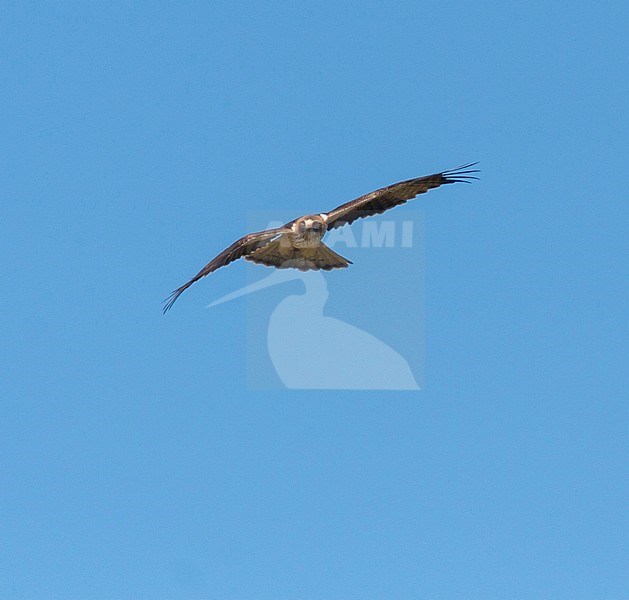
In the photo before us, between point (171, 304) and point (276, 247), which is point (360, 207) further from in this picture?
point (171, 304)

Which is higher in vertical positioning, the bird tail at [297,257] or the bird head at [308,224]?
the bird head at [308,224]

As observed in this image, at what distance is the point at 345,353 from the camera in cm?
1719

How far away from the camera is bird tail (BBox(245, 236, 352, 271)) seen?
54.4 feet

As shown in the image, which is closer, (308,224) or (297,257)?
(308,224)

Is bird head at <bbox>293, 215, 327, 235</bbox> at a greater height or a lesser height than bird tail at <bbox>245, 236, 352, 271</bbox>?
greater

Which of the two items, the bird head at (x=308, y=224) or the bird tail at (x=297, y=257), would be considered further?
the bird tail at (x=297, y=257)

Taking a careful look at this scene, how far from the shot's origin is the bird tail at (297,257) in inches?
653

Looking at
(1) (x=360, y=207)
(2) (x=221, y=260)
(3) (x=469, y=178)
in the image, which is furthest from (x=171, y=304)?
(3) (x=469, y=178)

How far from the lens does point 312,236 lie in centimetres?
1631

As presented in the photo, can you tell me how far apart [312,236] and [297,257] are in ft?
2.19

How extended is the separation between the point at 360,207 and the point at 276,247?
4.52 ft

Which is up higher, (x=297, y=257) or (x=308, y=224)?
(x=308, y=224)

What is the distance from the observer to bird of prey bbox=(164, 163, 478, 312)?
1609cm

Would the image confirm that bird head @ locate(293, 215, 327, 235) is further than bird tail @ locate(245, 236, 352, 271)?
No
